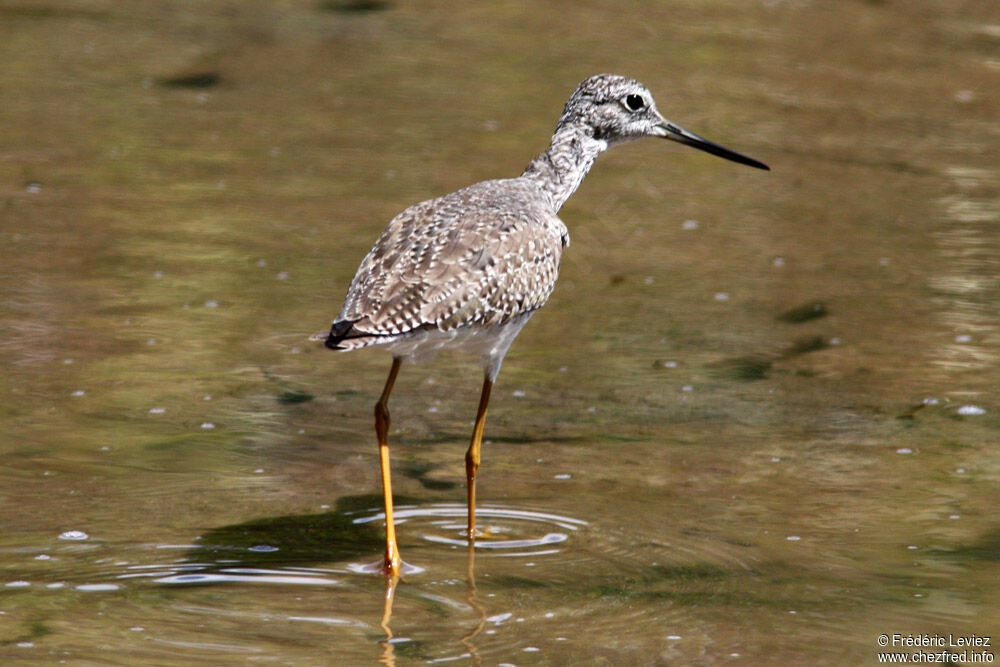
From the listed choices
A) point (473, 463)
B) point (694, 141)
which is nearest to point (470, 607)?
point (473, 463)

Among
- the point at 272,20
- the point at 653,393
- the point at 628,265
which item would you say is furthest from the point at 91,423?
the point at 272,20

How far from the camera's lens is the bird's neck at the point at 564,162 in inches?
288

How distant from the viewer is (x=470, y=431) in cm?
741

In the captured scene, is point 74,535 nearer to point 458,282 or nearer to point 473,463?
point 473,463

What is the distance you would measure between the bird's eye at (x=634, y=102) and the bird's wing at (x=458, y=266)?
1.01 metres

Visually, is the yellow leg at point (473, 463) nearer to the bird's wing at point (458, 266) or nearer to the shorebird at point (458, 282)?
the shorebird at point (458, 282)

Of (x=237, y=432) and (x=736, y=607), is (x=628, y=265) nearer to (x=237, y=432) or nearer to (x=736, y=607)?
(x=237, y=432)

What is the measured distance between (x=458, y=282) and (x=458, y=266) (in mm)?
100

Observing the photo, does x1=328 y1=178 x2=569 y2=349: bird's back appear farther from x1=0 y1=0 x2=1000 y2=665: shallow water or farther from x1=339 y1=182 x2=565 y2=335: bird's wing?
x1=0 y1=0 x2=1000 y2=665: shallow water

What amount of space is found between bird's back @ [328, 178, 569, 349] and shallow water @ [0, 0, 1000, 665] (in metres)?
1.05

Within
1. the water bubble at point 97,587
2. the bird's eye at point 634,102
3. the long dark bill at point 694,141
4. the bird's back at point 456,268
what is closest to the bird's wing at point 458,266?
the bird's back at point 456,268

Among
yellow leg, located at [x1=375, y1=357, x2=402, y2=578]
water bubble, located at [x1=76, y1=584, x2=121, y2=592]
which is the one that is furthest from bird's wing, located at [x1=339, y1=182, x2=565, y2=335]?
water bubble, located at [x1=76, y1=584, x2=121, y2=592]

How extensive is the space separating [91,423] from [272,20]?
8.15 m

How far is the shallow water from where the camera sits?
221 inches
